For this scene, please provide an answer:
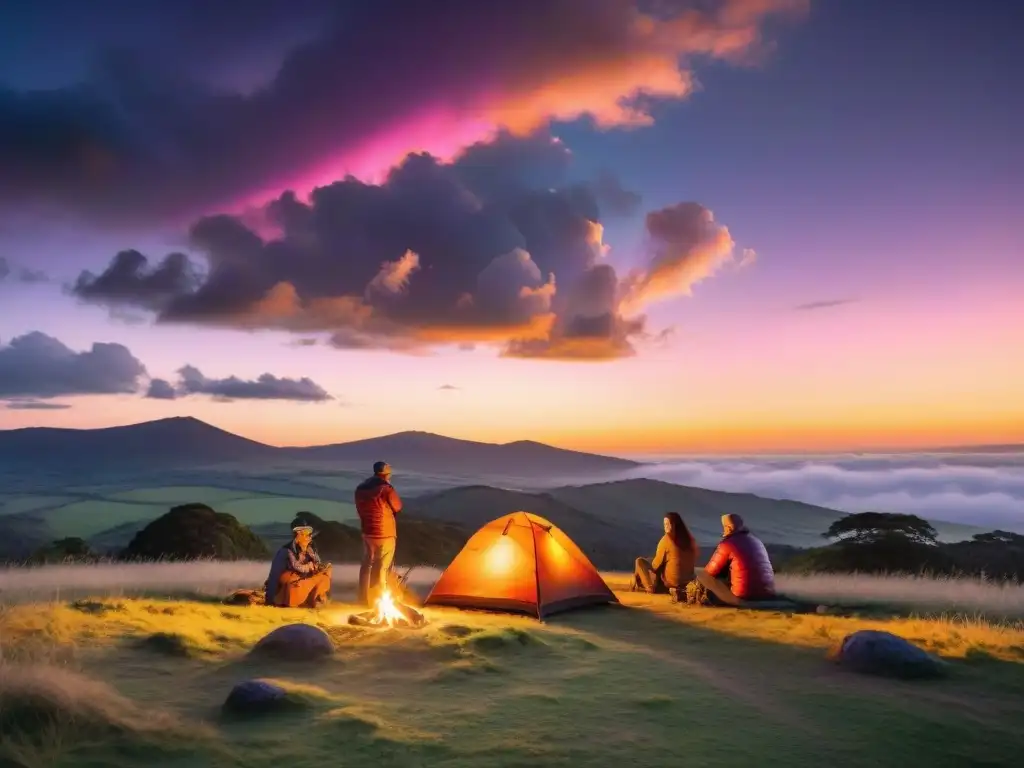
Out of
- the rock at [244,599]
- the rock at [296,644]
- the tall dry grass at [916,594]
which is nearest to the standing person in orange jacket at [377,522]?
the rock at [244,599]

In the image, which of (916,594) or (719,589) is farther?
(916,594)

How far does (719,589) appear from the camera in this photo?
16.1 metres

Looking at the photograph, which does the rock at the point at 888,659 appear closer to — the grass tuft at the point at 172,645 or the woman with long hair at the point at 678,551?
the woman with long hair at the point at 678,551

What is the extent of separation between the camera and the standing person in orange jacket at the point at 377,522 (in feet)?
52.3

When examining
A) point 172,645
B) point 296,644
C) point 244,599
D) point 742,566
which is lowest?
point 244,599

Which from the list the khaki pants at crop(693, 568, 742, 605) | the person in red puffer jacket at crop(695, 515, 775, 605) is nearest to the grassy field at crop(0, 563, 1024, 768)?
the person in red puffer jacket at crop(695, 515, 775, 605)

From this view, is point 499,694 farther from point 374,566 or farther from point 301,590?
point 301,590

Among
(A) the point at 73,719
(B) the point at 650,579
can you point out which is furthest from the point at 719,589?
(A) the point at 73,719

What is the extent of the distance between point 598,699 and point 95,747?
207 inches

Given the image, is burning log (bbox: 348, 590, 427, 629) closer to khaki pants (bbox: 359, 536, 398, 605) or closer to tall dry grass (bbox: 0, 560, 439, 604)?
khaki pants (bbox: 359, 536, 398, 605)

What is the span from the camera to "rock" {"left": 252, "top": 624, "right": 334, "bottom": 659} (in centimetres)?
1080

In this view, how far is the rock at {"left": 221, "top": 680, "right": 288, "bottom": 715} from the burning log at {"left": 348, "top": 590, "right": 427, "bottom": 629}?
472 centimetres

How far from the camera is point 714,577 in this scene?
16266mm

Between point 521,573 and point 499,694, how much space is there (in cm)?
668
